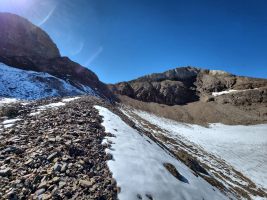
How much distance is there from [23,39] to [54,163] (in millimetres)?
90283

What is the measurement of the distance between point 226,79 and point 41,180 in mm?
107713

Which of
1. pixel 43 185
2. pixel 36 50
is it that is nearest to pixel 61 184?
pixel 43 185

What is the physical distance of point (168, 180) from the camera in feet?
32.3

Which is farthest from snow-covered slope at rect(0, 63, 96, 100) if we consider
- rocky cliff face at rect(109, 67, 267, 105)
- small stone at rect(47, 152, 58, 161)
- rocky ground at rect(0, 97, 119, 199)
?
rocky cliff face at rect(109, 67, 267, 105)

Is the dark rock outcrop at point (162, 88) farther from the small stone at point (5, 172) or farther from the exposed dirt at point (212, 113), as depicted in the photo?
the small stone at point (5, 172)

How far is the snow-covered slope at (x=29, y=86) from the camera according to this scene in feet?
119

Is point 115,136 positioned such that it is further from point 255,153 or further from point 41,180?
point 255,153

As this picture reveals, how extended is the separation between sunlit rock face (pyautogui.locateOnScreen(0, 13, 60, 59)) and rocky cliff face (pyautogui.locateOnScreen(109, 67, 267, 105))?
2693 centimetres

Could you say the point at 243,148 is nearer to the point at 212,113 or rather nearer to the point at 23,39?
the point at 212,113

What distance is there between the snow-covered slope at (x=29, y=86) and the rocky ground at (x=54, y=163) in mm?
24902

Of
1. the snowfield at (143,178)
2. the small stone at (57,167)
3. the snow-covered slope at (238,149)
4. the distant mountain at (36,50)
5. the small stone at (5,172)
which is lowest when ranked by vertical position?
the small stone at (5,172)

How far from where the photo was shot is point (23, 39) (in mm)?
89250

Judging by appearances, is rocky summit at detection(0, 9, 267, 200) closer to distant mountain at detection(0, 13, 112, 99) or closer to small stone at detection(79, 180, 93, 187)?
small stone at detection(79, 180, 93, 187)

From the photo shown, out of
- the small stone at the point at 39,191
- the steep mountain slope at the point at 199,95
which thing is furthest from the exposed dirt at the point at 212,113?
the small stone at the point at 39,191
